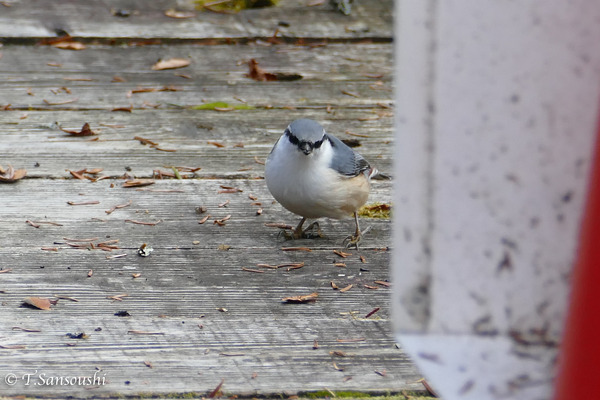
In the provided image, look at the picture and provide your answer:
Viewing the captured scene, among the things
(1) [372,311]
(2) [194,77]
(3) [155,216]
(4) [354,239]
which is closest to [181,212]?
(3) [155,216]

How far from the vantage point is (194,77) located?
414cm

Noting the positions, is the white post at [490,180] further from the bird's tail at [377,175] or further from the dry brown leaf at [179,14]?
the dry brown leaf at [179,14]

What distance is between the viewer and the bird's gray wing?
3.23m

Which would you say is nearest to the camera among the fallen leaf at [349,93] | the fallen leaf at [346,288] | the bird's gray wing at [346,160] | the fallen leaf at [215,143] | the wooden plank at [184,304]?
the wooden plank at [184,304]

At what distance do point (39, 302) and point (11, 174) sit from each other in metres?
1.08

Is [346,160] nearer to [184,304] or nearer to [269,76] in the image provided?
[269,76]

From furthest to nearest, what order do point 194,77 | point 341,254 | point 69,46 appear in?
1. point 69,46
2. point 194,77
3. point 341,254

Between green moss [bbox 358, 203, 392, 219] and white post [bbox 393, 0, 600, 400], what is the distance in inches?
A: 91.9

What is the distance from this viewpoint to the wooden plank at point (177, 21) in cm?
459

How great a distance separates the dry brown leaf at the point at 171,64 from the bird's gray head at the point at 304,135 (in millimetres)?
1349

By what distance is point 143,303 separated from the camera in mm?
2137

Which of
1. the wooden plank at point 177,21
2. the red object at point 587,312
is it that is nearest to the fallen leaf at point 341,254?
the red object at point 587,312

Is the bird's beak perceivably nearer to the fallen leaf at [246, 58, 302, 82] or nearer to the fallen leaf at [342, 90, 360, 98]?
the fallen leaf at [342, 90, 360, 98]

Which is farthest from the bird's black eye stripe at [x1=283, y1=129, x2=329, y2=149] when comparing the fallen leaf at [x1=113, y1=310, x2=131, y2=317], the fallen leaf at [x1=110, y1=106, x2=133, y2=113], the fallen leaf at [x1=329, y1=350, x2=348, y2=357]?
the fallen leaf at [x1=329, y1=350, x2=348, y2=357]
